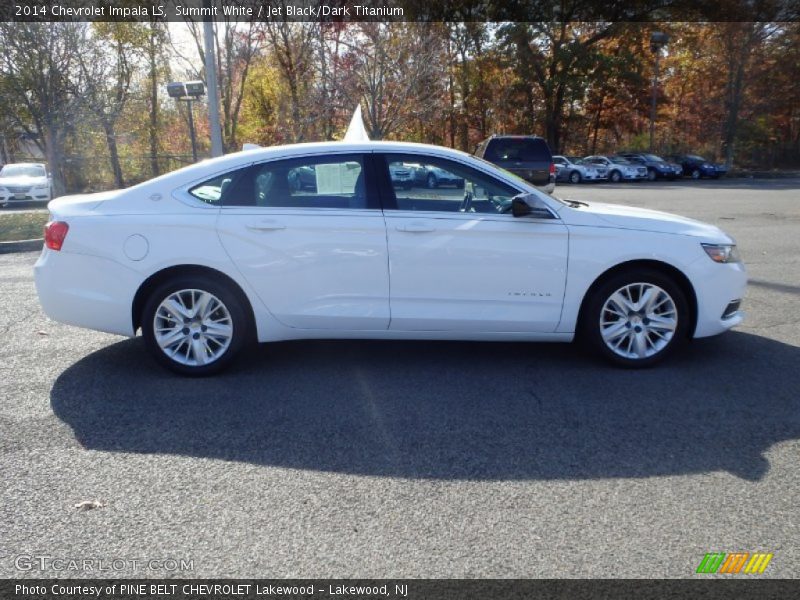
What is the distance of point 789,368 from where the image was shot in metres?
5.07

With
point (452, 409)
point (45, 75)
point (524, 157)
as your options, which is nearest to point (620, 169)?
point (524, 157)

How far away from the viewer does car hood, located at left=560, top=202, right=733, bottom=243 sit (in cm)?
492

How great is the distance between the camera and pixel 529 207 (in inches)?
188

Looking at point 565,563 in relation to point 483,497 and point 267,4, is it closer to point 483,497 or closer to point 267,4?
point 483,497

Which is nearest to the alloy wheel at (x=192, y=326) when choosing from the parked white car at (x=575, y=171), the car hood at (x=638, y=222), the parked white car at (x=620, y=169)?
the car hood at (x=638, y=222)

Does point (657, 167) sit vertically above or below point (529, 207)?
below

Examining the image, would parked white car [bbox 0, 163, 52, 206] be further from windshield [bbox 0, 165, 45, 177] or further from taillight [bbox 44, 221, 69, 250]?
taillight [bbox 44, 221, 69, 250]

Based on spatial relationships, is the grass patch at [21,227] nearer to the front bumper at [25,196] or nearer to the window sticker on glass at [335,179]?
the front bumper at [25,196]

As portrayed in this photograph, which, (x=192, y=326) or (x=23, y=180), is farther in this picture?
(x=23, y=180)

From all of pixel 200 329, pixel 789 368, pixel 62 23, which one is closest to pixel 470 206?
pixel 200 329

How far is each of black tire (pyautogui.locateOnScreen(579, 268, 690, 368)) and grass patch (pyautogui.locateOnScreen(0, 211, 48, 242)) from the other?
1080 centimetres

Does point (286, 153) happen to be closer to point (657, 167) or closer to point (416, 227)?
point (416, 227)

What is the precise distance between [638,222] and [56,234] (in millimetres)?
4255

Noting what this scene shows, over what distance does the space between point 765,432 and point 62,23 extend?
23745 mm
